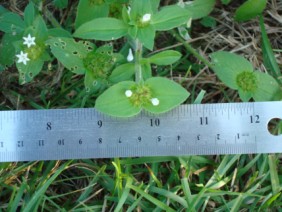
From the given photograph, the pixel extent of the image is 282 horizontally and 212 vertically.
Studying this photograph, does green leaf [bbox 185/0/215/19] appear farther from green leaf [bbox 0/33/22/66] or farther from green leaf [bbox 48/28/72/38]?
green leaf [bbox 0/33/22/66]

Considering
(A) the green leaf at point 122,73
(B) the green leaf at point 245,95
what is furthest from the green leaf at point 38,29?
(B) the green leaf at point 245,95

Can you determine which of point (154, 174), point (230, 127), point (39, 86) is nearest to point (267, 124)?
point (230, 127)

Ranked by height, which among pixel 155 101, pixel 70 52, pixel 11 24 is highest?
pixel 11 24

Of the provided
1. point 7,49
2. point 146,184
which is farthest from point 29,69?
point 146,184

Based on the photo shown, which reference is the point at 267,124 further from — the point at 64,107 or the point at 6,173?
the point at 6,173

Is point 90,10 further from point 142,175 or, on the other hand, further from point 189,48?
point 142,175

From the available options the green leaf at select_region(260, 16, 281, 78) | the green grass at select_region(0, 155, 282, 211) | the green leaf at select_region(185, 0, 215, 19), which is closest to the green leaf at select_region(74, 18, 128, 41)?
the green leaf at select_region(185, 0, 215, 19)
